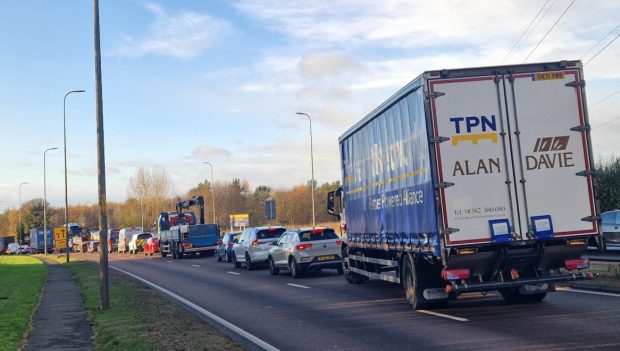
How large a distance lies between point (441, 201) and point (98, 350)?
5801 millimetres

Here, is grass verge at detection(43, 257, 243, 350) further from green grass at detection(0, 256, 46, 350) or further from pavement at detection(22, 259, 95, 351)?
green grass at detection(0, 256, 46, 350)

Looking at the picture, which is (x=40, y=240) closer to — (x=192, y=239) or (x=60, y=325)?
(x=192, y=239)

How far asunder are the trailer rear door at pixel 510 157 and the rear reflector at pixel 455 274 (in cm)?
53

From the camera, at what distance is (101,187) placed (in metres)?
15.1

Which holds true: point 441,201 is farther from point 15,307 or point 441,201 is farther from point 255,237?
point 255,237

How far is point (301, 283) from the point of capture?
20.4 metres

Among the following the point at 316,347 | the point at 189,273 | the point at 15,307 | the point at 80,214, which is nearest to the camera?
the point at 316,347

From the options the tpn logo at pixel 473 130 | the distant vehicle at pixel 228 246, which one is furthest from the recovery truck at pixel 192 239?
the tpn logo at pixel 473 130

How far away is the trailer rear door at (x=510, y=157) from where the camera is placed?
1100 centimetres

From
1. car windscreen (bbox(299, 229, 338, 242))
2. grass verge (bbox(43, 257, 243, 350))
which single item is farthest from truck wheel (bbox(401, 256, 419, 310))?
car windscreen (bbox(299, 229, 338, 242))

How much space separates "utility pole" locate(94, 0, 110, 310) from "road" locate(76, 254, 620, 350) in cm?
228

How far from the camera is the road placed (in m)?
9.30

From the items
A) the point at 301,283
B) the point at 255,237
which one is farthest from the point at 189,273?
the point at 301,283

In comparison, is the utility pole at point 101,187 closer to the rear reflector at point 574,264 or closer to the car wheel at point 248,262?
the rear reflector at point 574,264
